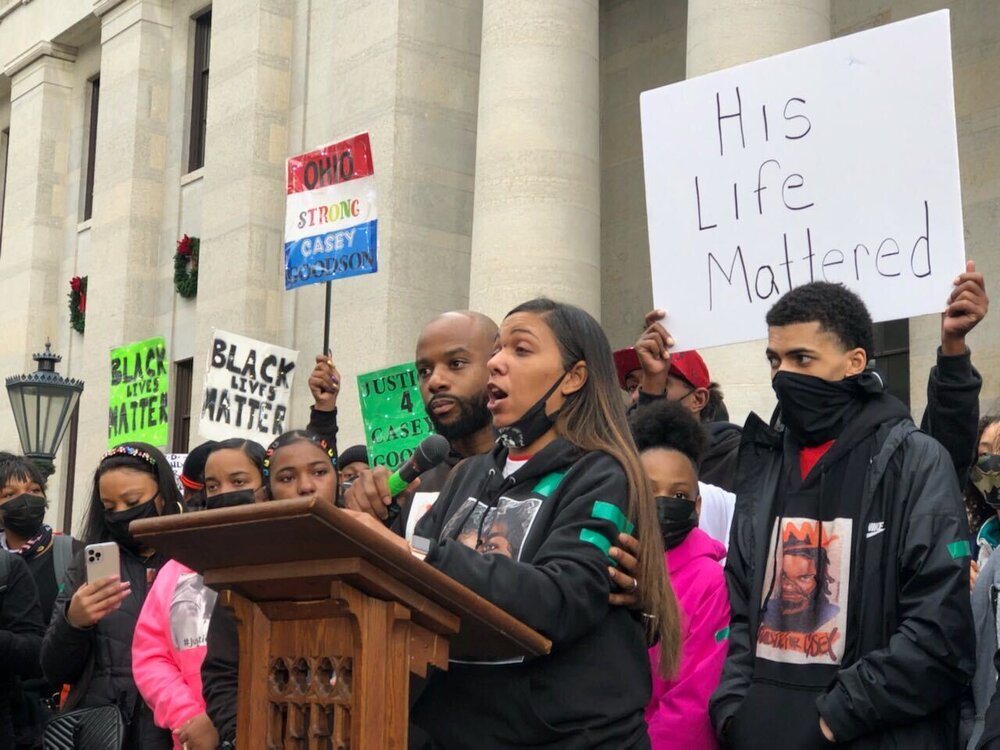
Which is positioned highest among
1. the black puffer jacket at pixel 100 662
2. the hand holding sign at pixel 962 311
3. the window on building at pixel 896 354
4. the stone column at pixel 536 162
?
the stone column at pixel 536 162

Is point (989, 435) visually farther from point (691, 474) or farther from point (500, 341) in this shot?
point (500, 341)

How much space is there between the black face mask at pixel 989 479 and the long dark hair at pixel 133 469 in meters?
3.27

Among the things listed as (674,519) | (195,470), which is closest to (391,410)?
(195,470)

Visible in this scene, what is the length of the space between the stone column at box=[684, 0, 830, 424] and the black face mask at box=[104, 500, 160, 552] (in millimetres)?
5624

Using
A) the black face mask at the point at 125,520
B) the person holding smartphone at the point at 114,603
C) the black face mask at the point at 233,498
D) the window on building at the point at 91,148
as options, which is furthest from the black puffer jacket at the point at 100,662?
the window on building at the point at 91,148

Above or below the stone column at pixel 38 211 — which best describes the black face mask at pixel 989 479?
below

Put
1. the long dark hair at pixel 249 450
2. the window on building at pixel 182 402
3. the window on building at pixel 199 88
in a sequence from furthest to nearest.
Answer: the window on building at pixel 199 88 < the window on building at pixel 182 402 < the long dark hair at pixel 249 450

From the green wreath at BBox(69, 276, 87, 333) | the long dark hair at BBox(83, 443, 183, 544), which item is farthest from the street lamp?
the green wreath at BBox(69, 276, 87, 333)

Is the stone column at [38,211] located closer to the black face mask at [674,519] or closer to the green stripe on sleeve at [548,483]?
the black face mask at [674,519]

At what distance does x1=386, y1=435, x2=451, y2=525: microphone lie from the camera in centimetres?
411

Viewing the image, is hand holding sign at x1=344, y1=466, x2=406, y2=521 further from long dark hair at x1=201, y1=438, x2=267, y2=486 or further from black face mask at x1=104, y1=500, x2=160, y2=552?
black face mask at x1=104, y1=500, x2=160, y2=552

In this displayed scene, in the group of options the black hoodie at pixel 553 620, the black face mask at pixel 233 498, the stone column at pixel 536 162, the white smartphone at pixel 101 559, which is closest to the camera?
the black hoodie at pixel 553 620

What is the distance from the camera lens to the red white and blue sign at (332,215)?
34.0ft

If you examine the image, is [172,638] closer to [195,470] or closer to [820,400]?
[195,470]
